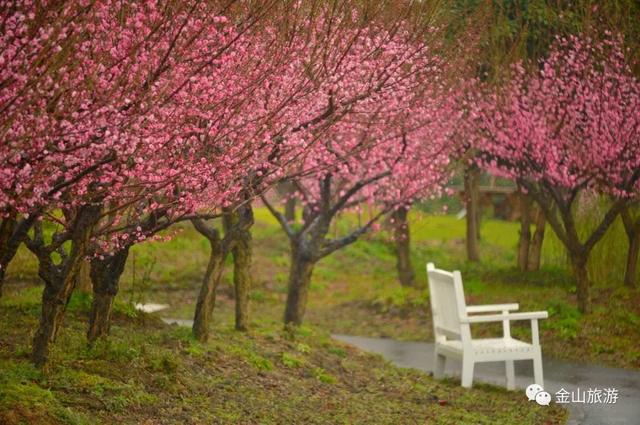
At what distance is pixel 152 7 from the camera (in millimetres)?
8625

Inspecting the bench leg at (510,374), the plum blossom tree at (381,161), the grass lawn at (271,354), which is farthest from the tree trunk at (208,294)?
the bench leg at (510,374)

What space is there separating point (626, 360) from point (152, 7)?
1084 cm

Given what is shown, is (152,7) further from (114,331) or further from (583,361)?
(583,361)

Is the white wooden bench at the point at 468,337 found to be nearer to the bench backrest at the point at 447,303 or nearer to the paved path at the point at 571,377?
the bench backrest at the point at 447,303

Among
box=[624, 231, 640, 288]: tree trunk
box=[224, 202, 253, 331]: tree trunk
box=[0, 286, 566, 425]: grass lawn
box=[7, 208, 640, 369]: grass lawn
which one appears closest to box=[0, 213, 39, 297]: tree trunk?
box=[0, 286, 566, 425]: grass lawn

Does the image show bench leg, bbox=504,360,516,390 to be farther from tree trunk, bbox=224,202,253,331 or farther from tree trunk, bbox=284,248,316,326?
tree trunk, bbox=284,248,316,326

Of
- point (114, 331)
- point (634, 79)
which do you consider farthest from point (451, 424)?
point (634, 79)

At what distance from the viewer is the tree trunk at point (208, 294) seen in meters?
13.4

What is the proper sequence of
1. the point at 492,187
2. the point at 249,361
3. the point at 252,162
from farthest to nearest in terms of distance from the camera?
the point at 492,187, the point at 249,361, the point at 252,162

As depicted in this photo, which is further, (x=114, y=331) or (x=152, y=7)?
(x=114, y=331)

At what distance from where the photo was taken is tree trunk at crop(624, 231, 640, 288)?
2138 cm

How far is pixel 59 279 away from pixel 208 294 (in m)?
3.94

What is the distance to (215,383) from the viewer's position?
11.2m

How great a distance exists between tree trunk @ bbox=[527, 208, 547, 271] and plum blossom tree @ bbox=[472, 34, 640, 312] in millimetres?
3779
